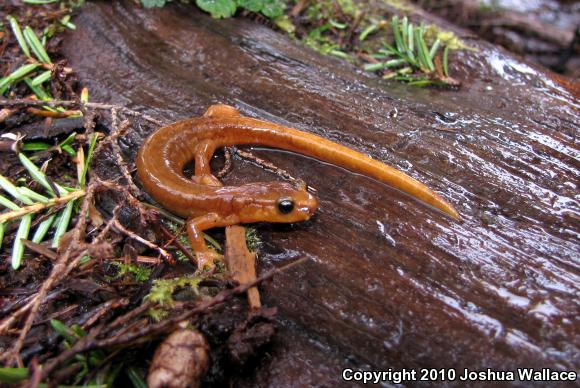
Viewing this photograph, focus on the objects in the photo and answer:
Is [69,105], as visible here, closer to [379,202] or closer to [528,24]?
[379,202]

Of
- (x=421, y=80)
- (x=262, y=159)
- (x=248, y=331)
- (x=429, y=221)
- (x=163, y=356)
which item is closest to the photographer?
(x=163, y=356)

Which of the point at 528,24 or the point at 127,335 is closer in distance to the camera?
the point at 127,335

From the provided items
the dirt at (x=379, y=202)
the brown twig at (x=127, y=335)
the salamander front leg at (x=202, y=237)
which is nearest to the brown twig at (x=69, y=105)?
the dirt at (x=379, y=202)

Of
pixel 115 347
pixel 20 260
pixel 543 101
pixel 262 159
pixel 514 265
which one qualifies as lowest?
pixel 20 260

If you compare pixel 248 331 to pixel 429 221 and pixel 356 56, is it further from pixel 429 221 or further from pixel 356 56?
pixel 356 56

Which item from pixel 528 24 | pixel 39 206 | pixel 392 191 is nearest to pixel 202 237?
pixel 39 206

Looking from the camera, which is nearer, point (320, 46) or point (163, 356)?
point (163, 356)

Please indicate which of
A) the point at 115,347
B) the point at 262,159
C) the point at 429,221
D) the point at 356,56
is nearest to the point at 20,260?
the point at 115,347
